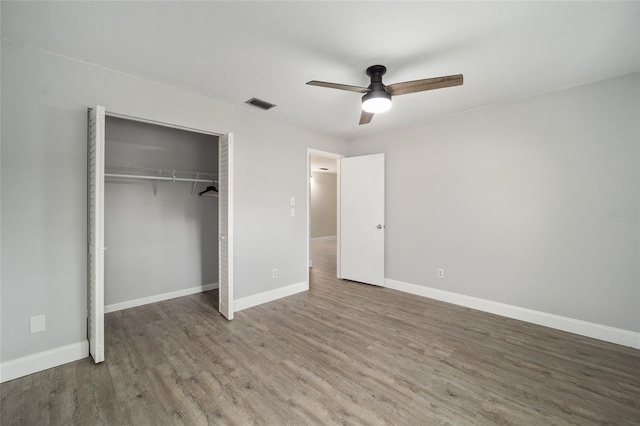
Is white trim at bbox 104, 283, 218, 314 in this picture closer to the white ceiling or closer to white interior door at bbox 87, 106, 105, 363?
white interior door at bbox 87, 106, 105, 363

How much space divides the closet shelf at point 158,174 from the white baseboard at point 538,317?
3416mm

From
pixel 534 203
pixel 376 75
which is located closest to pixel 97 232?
pixel 376 75

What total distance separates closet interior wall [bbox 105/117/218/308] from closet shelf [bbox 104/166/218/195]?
4 centimetres

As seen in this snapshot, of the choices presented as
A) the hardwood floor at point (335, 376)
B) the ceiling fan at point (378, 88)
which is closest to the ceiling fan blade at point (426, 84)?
the ceiling fan at point (378, 88)

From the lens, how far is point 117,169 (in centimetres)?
339

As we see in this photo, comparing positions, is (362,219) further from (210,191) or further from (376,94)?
(376,94)

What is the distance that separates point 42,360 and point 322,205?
8.43m

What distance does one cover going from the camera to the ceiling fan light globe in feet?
7.43

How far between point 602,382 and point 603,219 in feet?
4.93

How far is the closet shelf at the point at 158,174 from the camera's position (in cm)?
325

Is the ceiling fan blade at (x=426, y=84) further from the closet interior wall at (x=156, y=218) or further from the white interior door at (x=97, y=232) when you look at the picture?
the closet interior wall at (x=156, y=218)

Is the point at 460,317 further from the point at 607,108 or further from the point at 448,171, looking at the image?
the point at 607,108

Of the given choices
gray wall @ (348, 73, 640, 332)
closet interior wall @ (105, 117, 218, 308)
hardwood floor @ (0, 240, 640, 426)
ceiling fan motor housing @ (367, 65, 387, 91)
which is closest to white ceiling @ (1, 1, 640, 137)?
ceiling fan motor housing @ (367, 65, 387, 91)

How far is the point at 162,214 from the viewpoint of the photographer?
376 centimetres
